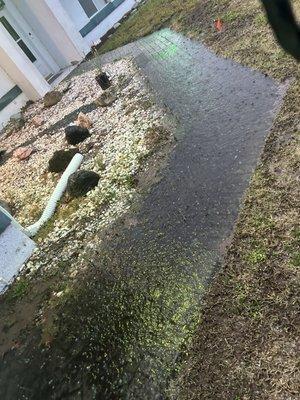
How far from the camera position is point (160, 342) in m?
4.42

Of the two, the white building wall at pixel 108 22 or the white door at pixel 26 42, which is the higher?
the white door at pixel 26 42

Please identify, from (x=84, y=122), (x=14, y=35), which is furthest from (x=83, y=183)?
(x=14, y=35)

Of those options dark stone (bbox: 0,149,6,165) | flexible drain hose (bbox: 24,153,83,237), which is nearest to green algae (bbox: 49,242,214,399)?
flexible drain hose (bbox: 24,153,83,237)

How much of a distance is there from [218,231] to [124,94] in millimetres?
6435

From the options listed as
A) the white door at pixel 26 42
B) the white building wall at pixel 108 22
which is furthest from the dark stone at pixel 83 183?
the white building wall at pixel 108 22

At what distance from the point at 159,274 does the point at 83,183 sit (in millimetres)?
3236

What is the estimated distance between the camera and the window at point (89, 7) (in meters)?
17.3

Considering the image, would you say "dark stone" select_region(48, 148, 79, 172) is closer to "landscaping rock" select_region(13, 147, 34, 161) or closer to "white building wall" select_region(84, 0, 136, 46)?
"landscaping rock" select_region(13, 147, 34, 161)

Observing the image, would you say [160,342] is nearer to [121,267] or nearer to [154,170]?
[121,267]

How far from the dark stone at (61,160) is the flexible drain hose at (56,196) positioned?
1.27 ft

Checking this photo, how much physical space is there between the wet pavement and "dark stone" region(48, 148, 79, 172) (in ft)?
9.35

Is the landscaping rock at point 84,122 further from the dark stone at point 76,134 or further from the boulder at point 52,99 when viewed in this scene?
the boulder at point 52,99

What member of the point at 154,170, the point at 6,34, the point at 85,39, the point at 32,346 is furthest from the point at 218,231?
the point at 85,39

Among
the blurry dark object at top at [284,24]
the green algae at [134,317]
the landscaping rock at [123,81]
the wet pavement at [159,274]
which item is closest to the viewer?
the blurry dark object at top at [284,24]
